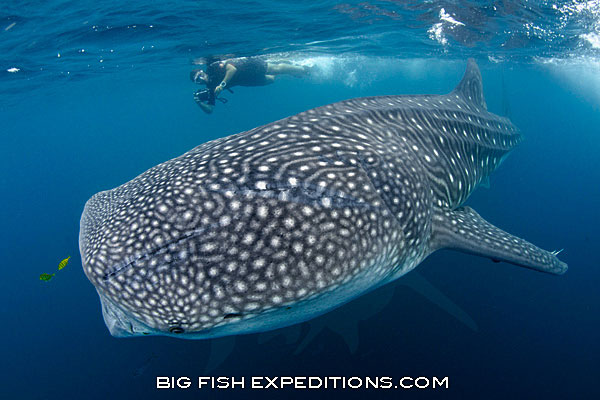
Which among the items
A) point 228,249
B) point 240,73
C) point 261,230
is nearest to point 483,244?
point 261,230

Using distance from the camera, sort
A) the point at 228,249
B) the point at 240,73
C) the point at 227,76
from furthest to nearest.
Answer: the point at 240,73 → the point at 227,76 → the point at 228,249

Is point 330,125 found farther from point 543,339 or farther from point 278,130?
point 543,339

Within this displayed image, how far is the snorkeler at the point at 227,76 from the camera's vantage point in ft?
60.8

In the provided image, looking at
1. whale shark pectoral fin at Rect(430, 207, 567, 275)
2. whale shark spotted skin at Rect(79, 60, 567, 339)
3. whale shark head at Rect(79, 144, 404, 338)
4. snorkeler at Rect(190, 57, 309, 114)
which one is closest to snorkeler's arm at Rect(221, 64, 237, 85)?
snorkeler at Rect(190, 57, 309, 114)

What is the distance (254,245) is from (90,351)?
9426mm

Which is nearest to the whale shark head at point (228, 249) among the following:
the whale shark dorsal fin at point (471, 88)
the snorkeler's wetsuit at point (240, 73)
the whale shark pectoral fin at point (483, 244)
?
the whale shark pectoral fin at point (483, 244)

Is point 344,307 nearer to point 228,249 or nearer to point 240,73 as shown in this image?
point 228,249

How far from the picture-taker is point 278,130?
3.25 metres

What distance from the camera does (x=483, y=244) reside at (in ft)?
12.6

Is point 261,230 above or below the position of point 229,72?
above

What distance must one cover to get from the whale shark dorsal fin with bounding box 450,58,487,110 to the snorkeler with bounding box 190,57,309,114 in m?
13.3

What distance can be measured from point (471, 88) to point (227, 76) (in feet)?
50.7

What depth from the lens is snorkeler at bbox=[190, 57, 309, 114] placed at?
1853 centimetres

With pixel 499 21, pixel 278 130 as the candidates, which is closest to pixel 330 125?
pixel 278 130
